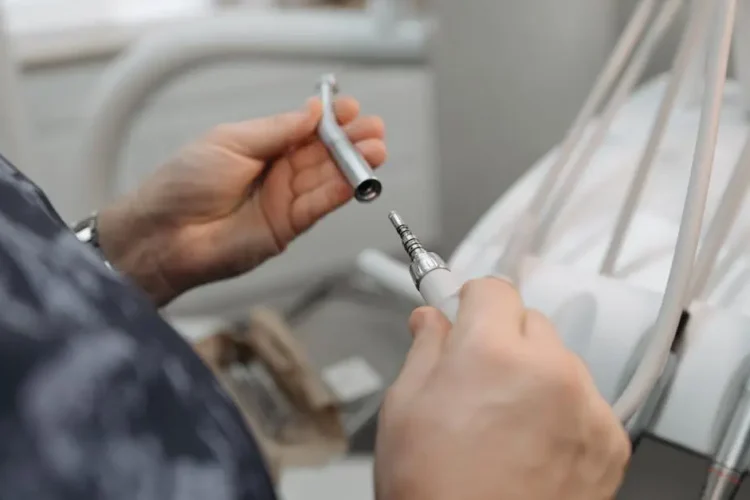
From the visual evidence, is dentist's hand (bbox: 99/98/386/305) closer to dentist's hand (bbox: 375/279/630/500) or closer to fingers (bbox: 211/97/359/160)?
fingers (bbox: 211/97/359/160)

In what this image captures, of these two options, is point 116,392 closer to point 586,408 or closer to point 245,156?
point 586,408

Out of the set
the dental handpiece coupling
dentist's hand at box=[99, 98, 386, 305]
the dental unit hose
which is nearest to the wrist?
dentist's hand at box=[99, 98, 386, 305]

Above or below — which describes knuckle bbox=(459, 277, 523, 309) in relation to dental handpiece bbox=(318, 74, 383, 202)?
below

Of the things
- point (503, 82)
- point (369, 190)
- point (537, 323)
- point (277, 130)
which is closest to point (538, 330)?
point (537, 323)

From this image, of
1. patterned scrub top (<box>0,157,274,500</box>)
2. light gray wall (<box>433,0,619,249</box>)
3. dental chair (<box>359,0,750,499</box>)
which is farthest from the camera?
light gray wall (<box>433,0,619,249</box>)

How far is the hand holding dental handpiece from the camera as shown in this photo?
0.93 ft

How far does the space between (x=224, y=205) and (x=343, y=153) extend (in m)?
0.11

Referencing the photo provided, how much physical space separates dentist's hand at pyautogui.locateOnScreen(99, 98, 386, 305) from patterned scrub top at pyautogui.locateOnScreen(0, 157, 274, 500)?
0.24m

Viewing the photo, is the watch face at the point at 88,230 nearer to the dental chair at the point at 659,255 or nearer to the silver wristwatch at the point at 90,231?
the silver wristwatch at the point at 90,231

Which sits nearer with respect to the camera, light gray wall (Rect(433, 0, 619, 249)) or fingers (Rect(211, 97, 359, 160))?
fingers (Rect(211, 97, 359, 160))

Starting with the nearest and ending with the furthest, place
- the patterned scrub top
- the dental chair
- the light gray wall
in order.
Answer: the patterned scrub top
the dental chair
the light gray wall

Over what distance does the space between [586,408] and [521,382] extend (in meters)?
0.03

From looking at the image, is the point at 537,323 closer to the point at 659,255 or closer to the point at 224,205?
the point at 659,255

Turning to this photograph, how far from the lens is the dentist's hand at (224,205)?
0.50 metres
